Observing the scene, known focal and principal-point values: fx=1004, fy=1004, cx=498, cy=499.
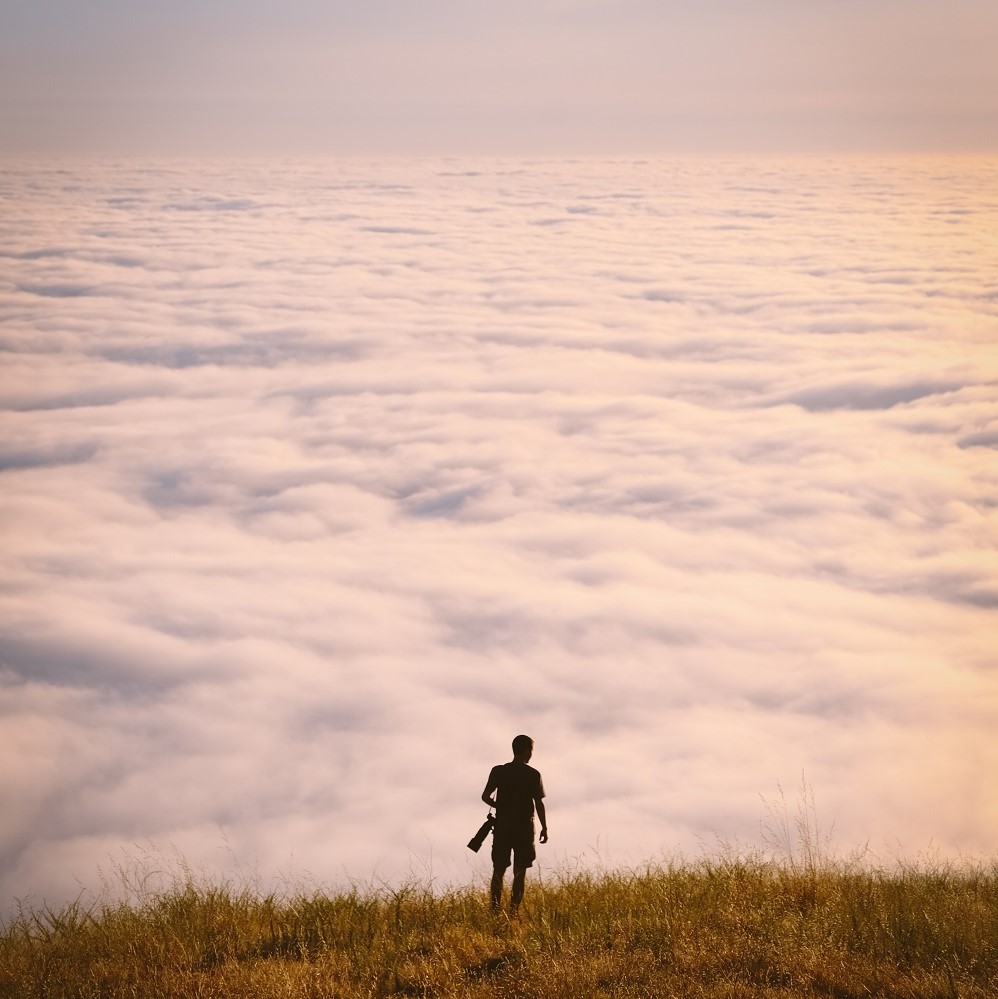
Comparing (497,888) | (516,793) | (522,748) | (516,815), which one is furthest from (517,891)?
(522,748)

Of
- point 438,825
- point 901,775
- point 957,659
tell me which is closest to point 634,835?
point 438,825

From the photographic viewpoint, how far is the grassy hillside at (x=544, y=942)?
6.09 meters

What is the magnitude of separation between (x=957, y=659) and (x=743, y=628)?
33.4m

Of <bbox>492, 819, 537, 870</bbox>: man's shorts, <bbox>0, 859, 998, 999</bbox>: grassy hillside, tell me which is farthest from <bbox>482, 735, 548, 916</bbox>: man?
<bbox>0, 859, 998, 999</bbox>: grassy hillside

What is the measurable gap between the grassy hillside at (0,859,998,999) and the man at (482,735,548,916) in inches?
10.7

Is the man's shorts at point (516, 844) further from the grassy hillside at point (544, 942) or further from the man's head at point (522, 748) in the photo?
the man's head at point (522, 748)

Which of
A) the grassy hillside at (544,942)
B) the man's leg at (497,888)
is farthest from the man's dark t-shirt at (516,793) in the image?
the grassy hillside at (544,942)

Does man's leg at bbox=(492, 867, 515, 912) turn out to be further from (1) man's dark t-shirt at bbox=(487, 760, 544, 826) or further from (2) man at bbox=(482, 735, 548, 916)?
(1) man's dark t-shirt at bbox=(487, 760, 544, 826)

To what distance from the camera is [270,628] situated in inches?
5586

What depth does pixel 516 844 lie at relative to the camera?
752 centimetres

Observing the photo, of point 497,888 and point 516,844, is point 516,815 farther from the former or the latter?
point 497,888

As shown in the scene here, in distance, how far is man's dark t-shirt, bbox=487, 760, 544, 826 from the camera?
7.52 metres

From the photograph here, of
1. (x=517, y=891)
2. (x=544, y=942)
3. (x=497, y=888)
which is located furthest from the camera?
(x=497, y=888)

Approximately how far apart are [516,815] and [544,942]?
950 millimetres
